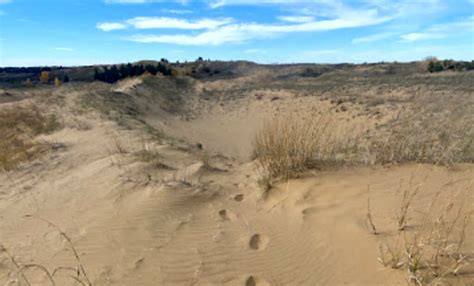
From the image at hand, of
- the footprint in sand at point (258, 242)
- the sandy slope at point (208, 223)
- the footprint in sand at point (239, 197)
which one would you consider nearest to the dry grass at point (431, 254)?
the sandy slope at point (208, 223)

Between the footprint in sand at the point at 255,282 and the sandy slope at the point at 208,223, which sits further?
the sandy slope at the point at 208,223

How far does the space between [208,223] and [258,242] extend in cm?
76

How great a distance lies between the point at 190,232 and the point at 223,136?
13.4 m

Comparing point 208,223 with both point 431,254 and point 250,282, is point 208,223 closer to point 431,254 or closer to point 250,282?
point 250,282

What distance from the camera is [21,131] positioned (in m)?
14.4

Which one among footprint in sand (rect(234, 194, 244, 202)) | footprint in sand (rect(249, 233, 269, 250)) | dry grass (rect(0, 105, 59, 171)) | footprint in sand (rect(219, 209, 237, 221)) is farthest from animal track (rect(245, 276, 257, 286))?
dry grass (rect(0, 105, 59, 171))

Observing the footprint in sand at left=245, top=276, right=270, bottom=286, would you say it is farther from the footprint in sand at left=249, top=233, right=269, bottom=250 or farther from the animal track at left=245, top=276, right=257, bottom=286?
the footprint in sand at left=249, top=233, right=269, bottom=250

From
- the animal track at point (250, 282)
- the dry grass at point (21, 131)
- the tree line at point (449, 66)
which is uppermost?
the tree line at point (449, 66)

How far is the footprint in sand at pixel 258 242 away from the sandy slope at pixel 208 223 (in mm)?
19

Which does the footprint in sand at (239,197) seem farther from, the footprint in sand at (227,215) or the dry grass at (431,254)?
the dry grass at (431,254)

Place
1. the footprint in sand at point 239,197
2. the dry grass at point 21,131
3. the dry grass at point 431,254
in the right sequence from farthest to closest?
1. the dry grass at point 21,131
2. the footprint in sand at point 239,197
3. the dry grass at point 431,254

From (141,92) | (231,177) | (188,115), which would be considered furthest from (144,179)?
(141,92)

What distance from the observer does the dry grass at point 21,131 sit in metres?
10.6

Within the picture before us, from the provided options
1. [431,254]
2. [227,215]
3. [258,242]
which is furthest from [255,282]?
[227,215]
